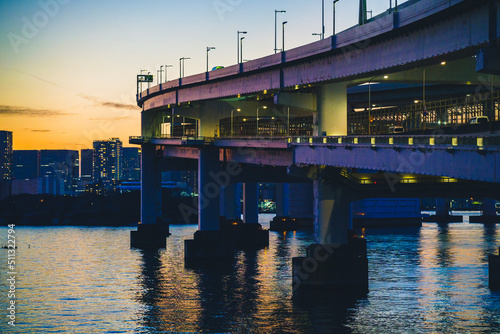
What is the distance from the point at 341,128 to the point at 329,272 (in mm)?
10011

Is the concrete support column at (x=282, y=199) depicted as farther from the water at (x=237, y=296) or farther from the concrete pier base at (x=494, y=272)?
the concrete pier base at (x=494, y=272)

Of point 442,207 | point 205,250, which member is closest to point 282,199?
point 205,250

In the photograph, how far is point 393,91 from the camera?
3588 inches

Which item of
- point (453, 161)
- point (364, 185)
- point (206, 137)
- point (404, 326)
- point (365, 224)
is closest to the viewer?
point (453, 161)

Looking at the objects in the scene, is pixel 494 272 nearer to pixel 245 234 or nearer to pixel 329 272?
pixel 329 272

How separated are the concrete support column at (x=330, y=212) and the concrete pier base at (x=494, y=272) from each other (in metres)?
11.0

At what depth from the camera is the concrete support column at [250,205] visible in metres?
106

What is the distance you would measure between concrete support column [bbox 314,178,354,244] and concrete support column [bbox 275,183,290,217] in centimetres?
7727

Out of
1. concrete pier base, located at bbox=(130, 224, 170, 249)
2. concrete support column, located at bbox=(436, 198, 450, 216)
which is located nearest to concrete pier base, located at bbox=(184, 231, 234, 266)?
concrete pier base, located at bbox=(130, 224, 170, 249)

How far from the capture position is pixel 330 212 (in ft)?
173

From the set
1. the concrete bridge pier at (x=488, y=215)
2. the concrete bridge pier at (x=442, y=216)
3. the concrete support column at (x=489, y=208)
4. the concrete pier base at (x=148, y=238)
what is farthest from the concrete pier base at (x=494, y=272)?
the concrete bridge pier at (x=442, y=216)

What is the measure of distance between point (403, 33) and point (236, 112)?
39499 millimetres

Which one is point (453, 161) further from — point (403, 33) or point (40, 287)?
point (40, 287)

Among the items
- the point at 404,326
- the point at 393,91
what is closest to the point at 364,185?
the point at 404,326
